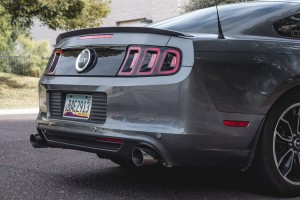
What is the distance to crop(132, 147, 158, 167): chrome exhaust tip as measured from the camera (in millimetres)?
3609

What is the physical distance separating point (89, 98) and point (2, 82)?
17.6m

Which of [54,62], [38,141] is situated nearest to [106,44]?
[54,62]

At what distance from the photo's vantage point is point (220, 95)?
12.2 ft

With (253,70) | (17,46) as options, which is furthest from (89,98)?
(17,46)

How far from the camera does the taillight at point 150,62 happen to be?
3691mm

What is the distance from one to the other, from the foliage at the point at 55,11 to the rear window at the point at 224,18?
45.9 feet

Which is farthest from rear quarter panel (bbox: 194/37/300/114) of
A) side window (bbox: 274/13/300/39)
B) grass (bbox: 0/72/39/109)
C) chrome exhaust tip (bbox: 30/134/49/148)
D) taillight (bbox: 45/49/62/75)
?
grass (bbox: 0/72/39/109)

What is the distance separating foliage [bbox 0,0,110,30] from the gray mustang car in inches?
569

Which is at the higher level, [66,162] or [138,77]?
[138,77]

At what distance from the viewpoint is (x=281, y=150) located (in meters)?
4.04

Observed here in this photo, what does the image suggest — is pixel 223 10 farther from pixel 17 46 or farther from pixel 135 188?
pixel 17 46

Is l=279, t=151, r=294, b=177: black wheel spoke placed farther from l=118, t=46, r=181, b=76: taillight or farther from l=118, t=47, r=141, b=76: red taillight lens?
l=118, t=47, r=141, b=76: red taillight lens

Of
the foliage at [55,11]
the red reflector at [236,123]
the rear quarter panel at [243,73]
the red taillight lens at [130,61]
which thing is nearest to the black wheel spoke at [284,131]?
the rear quarter panel at [243,73]

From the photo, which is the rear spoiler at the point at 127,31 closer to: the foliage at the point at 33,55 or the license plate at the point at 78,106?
the license plate at the point at 78,106
